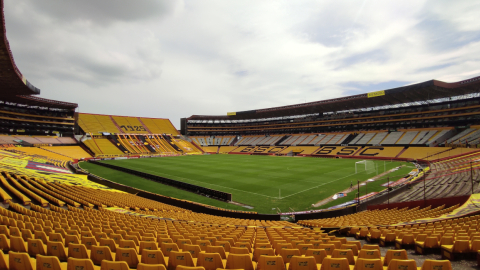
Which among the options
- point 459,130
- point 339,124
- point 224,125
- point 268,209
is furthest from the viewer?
point 224,125

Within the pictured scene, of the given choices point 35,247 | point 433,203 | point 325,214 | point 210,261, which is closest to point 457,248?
point 210,261

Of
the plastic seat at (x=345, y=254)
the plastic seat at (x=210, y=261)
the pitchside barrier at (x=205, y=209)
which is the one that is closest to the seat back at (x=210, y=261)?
the plastic seat at (x=210, y=261)

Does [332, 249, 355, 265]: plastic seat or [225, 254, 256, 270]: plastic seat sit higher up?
[225, 254, 256, 270]: plastic seat

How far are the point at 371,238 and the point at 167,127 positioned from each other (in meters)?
98.4

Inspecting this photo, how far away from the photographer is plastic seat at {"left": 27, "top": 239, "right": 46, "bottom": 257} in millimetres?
4754

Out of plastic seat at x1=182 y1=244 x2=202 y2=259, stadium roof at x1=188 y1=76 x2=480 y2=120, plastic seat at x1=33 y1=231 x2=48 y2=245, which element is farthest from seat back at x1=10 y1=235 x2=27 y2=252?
stadium roof at x1=188 y1=76 x2=480 y2=120

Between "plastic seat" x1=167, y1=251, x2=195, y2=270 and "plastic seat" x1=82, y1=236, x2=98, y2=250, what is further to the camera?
"plastic seat" x1=82, y1=236, x2=98, y2=250

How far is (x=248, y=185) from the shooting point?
1102 inches

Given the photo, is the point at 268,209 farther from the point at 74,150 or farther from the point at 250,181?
the point at 74,150

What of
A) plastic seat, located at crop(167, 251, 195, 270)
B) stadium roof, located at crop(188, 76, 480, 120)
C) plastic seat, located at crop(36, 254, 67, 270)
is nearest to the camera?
plastic seat, located at crop(36, 254, 67, 270)

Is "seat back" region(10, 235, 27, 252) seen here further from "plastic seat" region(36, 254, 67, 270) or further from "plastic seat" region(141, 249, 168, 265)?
"plastic seat" region(141, 249, 168, 265)

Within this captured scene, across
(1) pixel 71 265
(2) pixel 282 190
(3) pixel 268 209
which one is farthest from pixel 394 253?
(2) pixel 282 190

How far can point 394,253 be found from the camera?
14.3ft

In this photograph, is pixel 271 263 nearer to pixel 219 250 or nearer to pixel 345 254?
pixel 219 250
